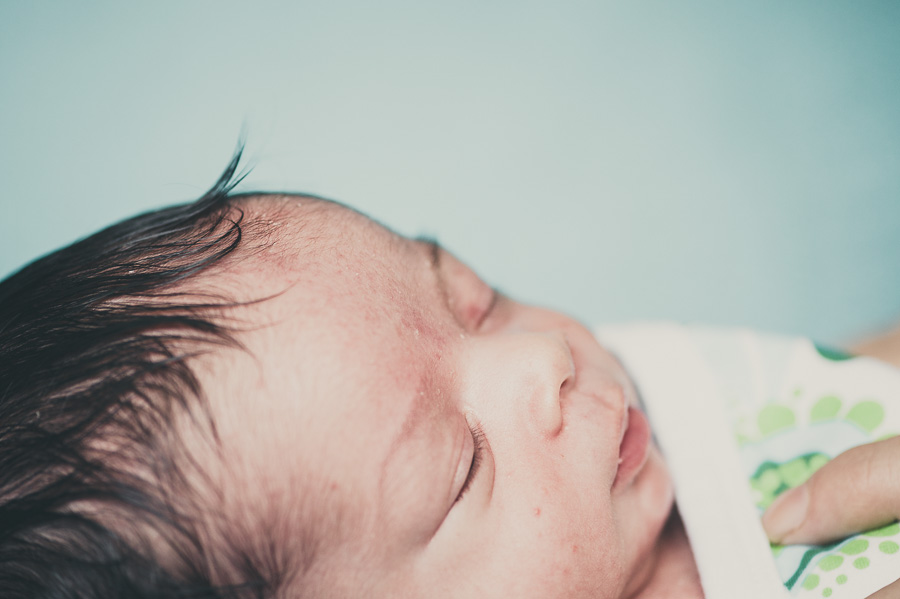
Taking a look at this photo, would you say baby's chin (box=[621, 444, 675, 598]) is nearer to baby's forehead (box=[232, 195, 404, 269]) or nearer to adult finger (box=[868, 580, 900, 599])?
adult finger (box=[868, 580, 900, 599])

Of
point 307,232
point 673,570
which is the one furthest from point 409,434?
point 673,570

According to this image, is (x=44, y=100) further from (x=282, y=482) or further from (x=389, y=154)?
(x=282, y=482)

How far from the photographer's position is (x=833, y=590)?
568 millimetres

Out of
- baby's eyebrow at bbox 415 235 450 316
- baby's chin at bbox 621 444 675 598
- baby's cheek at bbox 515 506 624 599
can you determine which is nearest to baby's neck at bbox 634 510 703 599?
baby's chin at bbox 621 444 675 598

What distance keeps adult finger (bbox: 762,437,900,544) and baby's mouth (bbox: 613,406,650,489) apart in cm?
16

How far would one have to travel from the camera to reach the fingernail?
0.62m

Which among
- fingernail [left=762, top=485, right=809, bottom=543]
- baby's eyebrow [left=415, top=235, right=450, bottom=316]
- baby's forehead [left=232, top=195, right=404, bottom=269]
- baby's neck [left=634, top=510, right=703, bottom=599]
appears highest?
baby's forehead [left=232, top=195, right=404, bottom=269]

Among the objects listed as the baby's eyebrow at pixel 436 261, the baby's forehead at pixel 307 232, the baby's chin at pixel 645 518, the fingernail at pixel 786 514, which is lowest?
the fingernail at pixel 786 514

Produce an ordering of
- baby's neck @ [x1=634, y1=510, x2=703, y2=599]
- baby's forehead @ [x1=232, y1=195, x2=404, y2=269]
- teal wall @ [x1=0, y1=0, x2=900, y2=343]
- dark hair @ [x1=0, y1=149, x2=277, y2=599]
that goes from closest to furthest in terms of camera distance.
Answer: dark hair @ [x1=0, y1=149, x2=277, y2=599] < baby's forehead @ [x1=232, y1=195, x2=404, y2=269] < baby's neck @ [x1=634, y1=510, x2=703, y2=599] < teal wall @ [x1=0, y1=0, x2=900, y2=343]

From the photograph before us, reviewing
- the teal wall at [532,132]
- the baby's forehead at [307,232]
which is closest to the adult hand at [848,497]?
the baby's forehead at [307,232]

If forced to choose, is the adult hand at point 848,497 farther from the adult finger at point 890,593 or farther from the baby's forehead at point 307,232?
the baby's forehead at point 307,232

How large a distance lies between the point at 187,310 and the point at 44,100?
77 centimetres

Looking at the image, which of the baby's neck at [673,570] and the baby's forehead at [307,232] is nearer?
the baby's forehead at [307,232]

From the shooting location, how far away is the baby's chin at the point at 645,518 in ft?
1.89
